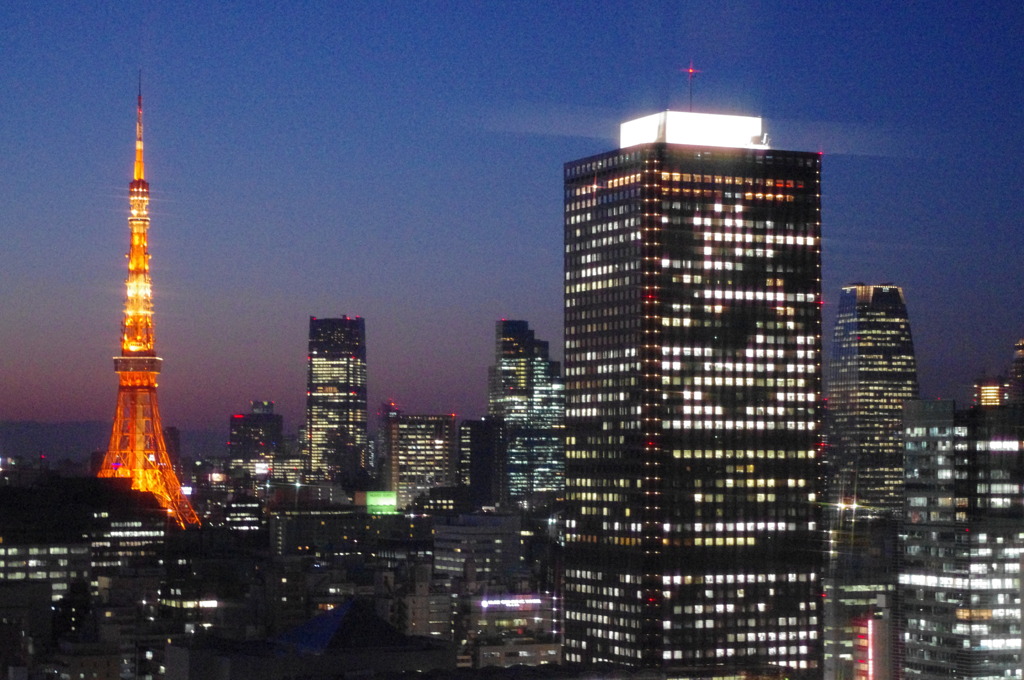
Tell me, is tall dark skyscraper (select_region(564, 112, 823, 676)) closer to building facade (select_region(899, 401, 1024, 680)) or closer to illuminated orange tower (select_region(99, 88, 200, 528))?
building facade (select_region(899, 401, 1024, 680))

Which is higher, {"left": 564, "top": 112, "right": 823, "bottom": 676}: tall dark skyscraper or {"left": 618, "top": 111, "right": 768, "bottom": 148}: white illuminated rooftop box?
{"left": 618, "top": 111, "right": 768, "bottom": 148}: white illuminated rooftop box

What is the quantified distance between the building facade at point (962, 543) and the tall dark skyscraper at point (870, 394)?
9168mm

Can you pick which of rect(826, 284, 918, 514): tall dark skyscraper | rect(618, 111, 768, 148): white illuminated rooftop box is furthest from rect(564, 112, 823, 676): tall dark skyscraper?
rect(826, 284, 918, 514): tall dark skyscraper

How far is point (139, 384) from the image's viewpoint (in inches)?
6363

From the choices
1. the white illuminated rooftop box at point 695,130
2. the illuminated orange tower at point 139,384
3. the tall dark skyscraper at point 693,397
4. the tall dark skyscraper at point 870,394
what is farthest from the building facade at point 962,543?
the illuminated orange tower at point 139,384

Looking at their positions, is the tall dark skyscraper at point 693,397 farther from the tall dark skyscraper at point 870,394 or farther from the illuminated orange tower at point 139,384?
the illuminated orange tower at point 139,384

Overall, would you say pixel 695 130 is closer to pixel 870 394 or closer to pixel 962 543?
pixel 962 543

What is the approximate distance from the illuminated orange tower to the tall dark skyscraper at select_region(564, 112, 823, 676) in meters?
66.9

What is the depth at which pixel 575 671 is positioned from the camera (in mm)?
68000

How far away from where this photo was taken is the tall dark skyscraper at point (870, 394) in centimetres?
10556

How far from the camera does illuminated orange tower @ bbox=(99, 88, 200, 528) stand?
157 meters

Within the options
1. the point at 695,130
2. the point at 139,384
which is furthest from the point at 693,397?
the point at 139,384

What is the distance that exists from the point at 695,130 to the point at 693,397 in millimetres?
13882

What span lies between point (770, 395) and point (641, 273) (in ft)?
31.9
